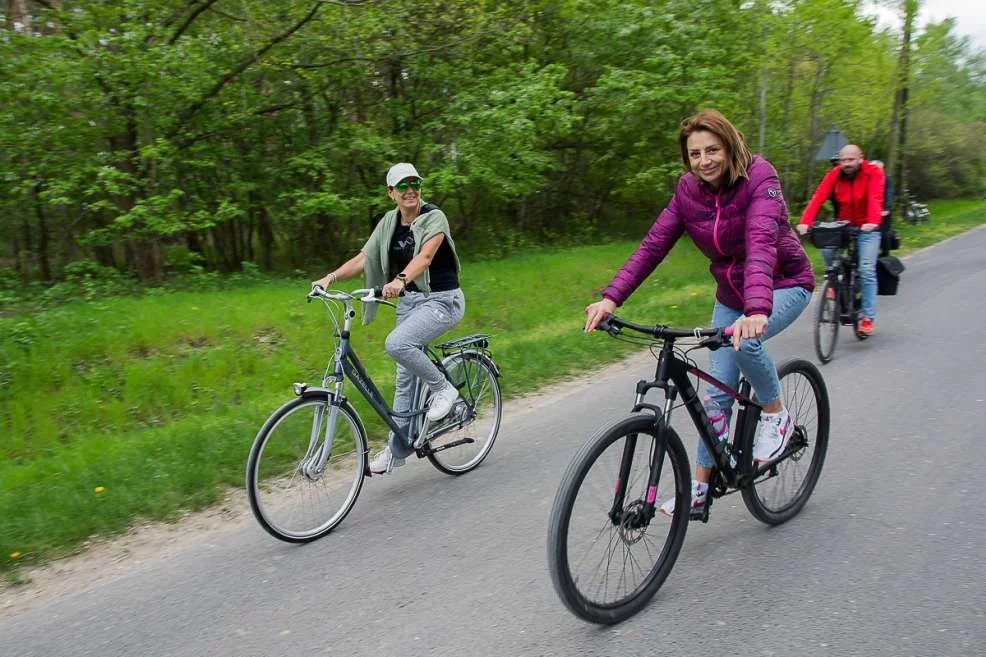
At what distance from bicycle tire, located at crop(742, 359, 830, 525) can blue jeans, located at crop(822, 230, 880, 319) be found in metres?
4.58

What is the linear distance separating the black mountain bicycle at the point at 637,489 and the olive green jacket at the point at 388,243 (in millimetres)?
1760

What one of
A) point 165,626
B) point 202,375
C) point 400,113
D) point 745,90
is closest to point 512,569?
point 165,626

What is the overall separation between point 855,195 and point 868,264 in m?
0.74

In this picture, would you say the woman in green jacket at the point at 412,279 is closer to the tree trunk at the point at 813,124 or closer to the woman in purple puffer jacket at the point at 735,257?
the woman in purple puffer jacket at the point at 735,257

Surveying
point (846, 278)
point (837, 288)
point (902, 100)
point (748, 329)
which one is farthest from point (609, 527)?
point (902, 100)

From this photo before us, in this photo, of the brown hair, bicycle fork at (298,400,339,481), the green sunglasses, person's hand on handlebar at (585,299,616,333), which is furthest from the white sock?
the green sunglasses

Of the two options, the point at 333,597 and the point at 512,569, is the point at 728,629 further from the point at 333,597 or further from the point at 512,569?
the point at 333,597

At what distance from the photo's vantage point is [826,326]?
7.91 m

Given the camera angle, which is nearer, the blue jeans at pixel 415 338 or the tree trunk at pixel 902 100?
the blue jeans at pixel 415 338

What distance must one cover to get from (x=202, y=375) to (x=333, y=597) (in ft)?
16.1

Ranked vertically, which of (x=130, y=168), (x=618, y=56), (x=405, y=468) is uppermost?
(x=618, y=56)

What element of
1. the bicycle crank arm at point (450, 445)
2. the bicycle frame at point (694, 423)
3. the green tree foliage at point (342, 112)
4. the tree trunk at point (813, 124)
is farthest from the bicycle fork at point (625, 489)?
the tree trunk at point (813, 124)

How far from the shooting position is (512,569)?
3.82 m

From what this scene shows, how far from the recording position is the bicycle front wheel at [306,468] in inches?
163
